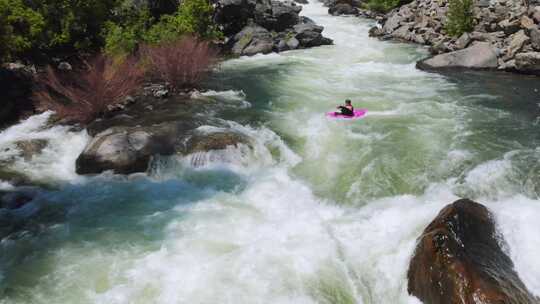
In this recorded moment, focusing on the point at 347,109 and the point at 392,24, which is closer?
the point at 347,109

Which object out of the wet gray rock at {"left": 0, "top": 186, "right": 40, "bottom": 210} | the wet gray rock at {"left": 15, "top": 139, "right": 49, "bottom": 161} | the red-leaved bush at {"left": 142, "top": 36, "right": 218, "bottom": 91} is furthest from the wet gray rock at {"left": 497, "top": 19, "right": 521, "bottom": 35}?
the wet gray rock at {"left": 0, "top": 186, "right": 40, "bottom": 210}

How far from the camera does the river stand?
6.29m

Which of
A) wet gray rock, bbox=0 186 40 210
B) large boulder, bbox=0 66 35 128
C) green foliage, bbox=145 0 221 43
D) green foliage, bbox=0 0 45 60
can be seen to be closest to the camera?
wet gray rock, bbox=0 186 40 210

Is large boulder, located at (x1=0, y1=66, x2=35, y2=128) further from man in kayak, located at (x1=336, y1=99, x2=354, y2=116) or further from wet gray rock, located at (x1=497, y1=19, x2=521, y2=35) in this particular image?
wet gray rock, located at (x1=497, y1=19, x2=521, y2=35)

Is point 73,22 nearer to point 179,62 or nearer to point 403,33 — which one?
point 179,62

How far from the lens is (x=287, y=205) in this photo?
332 inches

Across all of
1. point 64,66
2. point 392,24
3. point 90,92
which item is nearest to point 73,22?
point 64,66

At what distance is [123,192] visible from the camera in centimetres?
913

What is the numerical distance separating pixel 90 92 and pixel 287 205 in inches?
272

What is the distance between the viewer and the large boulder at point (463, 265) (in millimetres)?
5273

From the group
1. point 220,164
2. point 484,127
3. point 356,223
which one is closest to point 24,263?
point 220,164

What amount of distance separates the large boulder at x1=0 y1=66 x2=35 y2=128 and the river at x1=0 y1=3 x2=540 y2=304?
592 millimetres

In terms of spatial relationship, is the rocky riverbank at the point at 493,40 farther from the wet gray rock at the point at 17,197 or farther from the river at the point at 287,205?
the wet gray rock at the point at 17,197

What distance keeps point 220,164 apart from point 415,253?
5.02 meters
